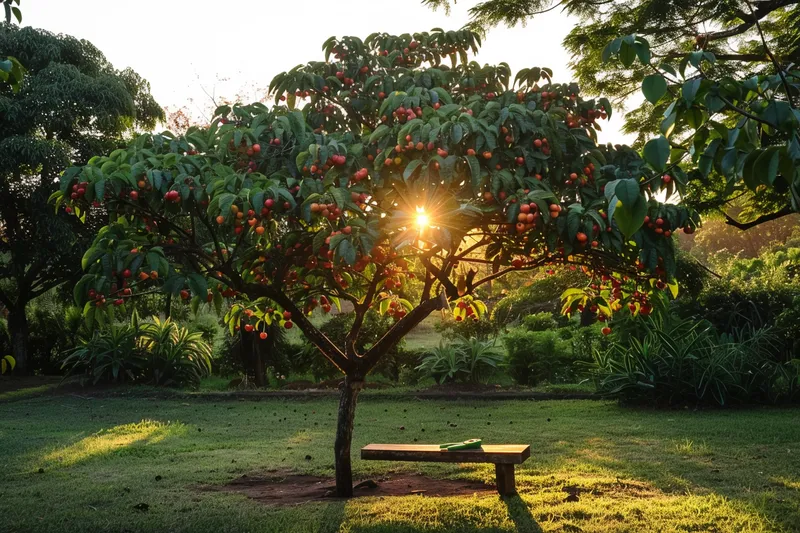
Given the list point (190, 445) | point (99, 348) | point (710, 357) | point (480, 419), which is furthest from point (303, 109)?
point (99, 348)

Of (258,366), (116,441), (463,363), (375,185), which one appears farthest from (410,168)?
(258,366)

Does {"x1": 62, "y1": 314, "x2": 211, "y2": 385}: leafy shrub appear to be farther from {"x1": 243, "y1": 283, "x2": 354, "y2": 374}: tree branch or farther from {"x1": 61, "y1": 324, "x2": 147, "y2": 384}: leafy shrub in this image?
{"x1": 243, "y1": 283, "x2": 354, "y2": 374}: tree branch

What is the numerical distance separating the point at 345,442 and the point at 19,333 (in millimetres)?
14379

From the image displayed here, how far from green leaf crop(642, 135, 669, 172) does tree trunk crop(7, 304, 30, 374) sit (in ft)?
59.0

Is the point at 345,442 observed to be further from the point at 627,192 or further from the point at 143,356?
the point at 143,356

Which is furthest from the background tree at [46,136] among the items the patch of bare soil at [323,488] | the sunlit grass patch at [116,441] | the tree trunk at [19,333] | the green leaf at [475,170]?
the green leaf at [475,170]

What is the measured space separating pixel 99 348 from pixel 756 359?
1082cm

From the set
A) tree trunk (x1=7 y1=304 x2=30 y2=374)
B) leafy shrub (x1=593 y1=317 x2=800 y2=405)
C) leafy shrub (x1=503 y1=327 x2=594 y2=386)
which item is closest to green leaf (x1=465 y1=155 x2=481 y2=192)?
leafy shrub (x1=593 y1=317 x2=800 y2=405)

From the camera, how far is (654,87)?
2150mm

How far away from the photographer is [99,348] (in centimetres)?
1445

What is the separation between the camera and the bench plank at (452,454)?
5.48m

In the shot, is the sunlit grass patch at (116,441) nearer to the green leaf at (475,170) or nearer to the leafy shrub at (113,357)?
the leafy shrub at (113,357)

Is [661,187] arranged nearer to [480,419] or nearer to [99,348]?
[480,419]

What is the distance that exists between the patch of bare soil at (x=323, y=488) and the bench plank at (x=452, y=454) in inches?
16.4
